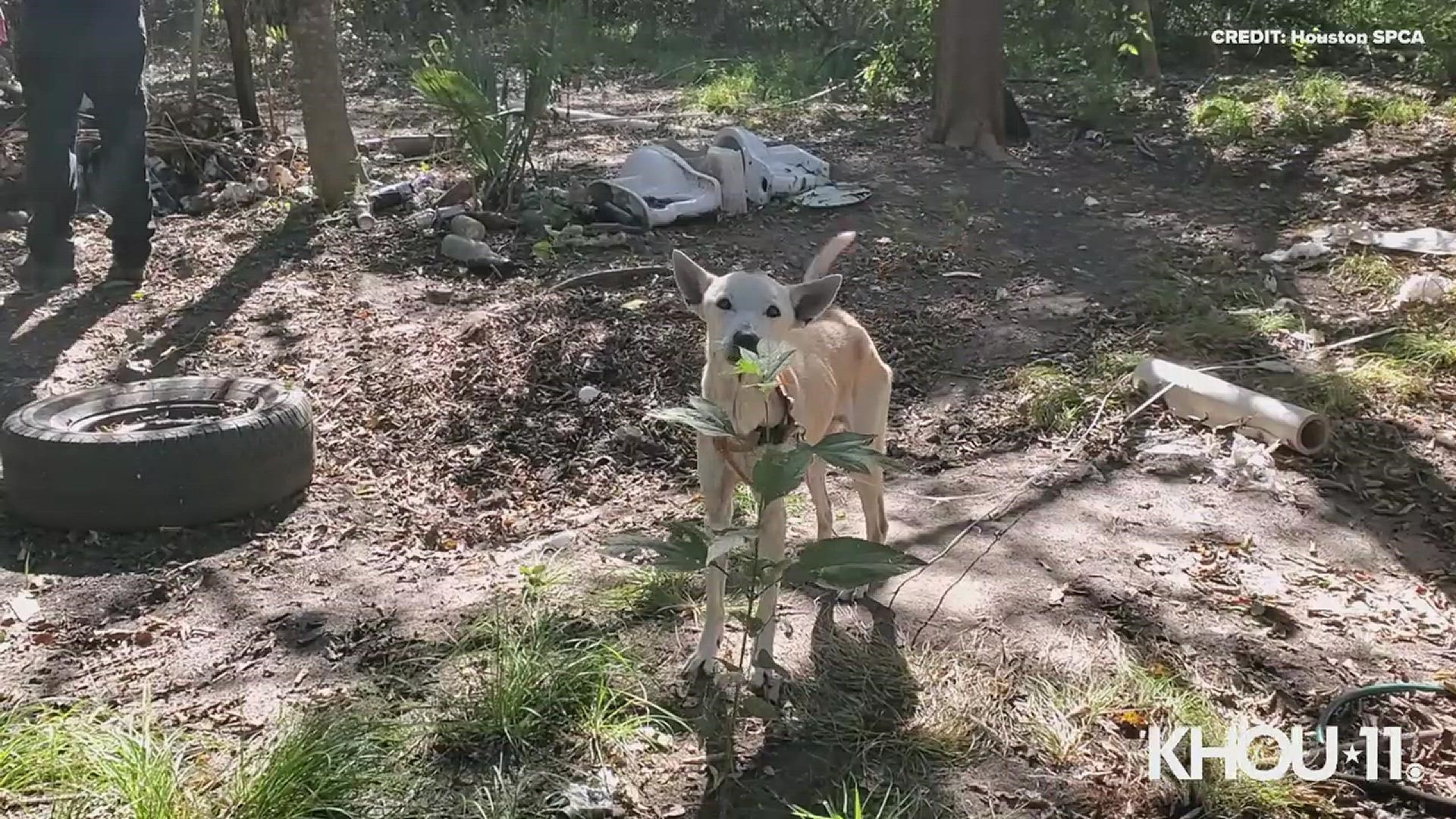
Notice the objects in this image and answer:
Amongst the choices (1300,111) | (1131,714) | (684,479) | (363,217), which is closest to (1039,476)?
(684,479)

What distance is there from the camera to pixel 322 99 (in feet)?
26.1

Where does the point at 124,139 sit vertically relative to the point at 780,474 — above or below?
above

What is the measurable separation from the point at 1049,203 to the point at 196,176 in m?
6.37

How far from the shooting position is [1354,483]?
449 cm

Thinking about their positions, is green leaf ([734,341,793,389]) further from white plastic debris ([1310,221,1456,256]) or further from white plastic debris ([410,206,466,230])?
white plastic debris ([1310,221,1456,256])

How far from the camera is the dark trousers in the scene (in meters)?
6.09

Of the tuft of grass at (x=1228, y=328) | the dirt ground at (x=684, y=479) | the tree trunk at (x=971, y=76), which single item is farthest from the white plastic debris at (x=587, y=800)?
the tree trunk at (x=971, y=76)

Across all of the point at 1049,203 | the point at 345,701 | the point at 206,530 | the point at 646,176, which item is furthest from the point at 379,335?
the point at 1049,203

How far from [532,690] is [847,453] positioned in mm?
1084

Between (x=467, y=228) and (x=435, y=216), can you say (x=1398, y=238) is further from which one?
(x=435, y=216)

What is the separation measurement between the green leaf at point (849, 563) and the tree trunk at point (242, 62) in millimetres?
8361

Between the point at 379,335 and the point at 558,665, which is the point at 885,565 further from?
the point at 379,335

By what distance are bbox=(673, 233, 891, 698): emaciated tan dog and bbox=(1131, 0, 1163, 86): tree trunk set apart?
34.4ft

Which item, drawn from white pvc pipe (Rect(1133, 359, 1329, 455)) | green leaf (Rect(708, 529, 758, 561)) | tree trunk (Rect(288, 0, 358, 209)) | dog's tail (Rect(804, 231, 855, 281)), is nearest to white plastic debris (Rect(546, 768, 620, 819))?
green leaf (Rect(708, 529, 758, 561))
